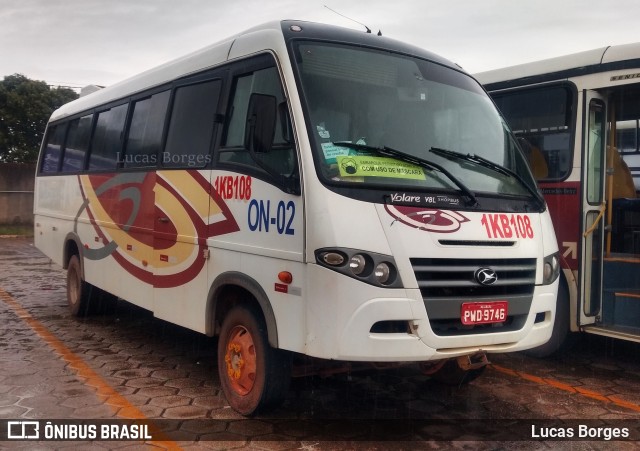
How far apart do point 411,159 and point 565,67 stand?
318 cm

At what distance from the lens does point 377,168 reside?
15.1ft

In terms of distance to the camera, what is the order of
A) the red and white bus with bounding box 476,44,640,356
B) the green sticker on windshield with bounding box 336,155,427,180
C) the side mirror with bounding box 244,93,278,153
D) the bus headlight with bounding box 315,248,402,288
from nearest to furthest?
the bus headlight with bounding box 315,248,402,288, the green sticker on windshield with bounding box 336,155,427,180, the side mirror with bounding box 244,93,278,153, the red and white bus with bounding box 476,44,640,356

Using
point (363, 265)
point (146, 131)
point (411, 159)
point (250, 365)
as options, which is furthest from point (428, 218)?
point (146, 131)

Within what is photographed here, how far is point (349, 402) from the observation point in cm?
563

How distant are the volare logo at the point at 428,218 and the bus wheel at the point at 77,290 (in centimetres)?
577

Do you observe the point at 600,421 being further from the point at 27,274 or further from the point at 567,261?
the point at 27,274

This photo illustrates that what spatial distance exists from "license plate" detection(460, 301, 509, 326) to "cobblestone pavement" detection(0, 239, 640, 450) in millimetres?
856

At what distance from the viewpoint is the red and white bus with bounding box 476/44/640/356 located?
670 centimetres

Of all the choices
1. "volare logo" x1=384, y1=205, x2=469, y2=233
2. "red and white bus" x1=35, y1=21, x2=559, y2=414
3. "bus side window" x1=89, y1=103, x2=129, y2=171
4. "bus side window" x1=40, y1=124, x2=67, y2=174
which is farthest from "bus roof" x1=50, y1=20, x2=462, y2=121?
"bus side window" x1=40, y1=124, x2=67, y2=174

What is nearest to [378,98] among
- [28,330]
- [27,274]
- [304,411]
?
[304,411]

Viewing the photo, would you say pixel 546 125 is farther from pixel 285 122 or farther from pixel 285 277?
pixel 285 277

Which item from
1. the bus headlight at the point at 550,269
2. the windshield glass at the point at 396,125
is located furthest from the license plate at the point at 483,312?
the windshield glass at the point at 396,125

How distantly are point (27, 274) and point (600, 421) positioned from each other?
11.6 meters

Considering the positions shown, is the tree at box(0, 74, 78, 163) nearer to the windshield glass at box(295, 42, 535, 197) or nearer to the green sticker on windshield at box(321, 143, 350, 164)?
the windshield glass at box(295, 42, 535, 197)
